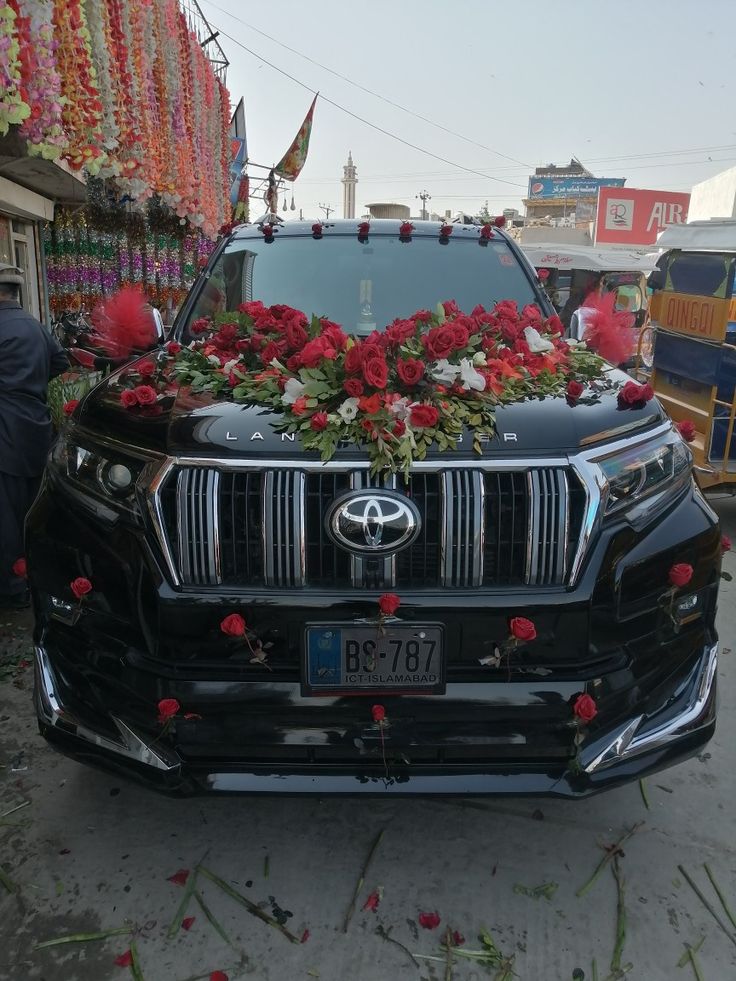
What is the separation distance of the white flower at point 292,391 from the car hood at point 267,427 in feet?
0.21

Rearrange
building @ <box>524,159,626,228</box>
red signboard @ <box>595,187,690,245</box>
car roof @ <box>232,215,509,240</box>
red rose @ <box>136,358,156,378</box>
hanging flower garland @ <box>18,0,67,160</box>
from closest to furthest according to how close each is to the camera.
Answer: red rose @ <box>136,358,156,378</box> < car roof @ <box>232,215,509,240</box> < hanging flower garland @ <box>18,0,67,160</box> < red signboard @ <box>595,187,690,245</box> < building @ <box>524,159,626,228</box>

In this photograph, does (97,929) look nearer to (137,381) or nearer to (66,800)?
(66,800)

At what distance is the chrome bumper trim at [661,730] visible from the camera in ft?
6.88

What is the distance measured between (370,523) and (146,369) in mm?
1201

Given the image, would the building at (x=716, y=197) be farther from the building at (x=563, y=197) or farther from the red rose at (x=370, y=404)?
the building at (x=563, y=197)

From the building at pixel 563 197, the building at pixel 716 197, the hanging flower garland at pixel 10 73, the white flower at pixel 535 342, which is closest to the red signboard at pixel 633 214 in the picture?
the building at pixel 716 197

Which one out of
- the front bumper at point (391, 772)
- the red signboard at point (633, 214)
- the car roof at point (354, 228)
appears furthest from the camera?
the red signboard at point (633, 214)

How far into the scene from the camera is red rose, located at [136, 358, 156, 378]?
272cm

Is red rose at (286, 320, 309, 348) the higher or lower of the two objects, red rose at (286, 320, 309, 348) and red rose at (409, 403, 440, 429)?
the higher

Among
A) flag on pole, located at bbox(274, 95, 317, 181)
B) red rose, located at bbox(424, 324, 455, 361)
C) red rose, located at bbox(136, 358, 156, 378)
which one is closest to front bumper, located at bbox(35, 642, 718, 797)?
red rose, located at bbox(424, 324, 455, 361)

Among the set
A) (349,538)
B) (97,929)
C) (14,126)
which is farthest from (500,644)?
(14,126)

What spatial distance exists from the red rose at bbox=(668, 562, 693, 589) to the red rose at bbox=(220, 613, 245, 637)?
1.16m

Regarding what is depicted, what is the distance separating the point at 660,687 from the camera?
86.4 inches

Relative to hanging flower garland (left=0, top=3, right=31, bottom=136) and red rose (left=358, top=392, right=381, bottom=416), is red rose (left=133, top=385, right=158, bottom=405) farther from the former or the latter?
hanging flower garland (left=0, top=3, right=31, bottom=136)
